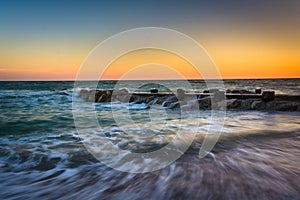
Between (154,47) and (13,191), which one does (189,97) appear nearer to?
(154,47)

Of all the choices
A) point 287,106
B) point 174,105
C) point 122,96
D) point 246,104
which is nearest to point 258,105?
point 246,104

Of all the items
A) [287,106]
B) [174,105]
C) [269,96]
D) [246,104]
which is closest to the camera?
[287,106]

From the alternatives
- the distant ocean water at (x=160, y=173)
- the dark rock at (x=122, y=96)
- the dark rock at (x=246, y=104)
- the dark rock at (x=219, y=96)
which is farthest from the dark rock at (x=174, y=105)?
the distant ocean water at (x=160, y=173)

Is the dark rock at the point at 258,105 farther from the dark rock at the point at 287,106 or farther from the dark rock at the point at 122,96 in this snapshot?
the dark rock at the point at 122,96

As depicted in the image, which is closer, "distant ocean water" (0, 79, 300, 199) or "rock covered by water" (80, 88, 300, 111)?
"distant ocean water" (0, 79, 300, 199)

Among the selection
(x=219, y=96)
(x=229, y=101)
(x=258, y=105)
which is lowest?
(x=258, y=105)

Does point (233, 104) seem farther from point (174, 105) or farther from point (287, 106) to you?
point (174, 105)

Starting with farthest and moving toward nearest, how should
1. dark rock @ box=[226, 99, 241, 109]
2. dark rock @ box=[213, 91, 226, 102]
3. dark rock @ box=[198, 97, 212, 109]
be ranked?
dark rock @ box=[213, 91, 226, 102] → dark rock @ box=[198, 97, 212, 109] → dark rock @ box=[226, 99, 241, 109]

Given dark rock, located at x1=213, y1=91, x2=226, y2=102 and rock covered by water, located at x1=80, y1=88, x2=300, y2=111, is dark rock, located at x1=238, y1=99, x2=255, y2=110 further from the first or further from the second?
dark rock, located at x1=213, y1=91, x2=226, y2=102

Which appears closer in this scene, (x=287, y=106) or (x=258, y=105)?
(x=287, y=106)

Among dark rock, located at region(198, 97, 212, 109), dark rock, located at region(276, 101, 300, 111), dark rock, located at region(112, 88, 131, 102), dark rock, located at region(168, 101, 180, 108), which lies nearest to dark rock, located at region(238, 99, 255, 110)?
dark rock, located at region(276, 101, 300, 111)

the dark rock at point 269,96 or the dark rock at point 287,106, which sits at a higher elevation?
the dark rock at point 269,96

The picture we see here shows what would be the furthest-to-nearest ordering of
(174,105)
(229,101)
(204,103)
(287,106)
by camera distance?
(174,105) < (204,103) < (229,101) < (287,106)

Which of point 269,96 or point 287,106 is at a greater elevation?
point 269,96
